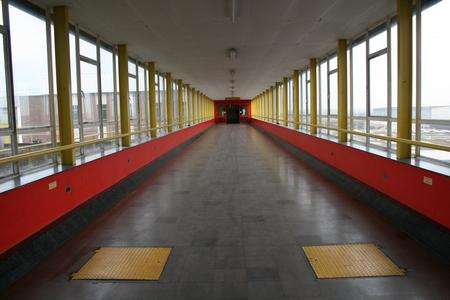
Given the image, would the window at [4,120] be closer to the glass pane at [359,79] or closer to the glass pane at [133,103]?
the glass pane at [133,103]

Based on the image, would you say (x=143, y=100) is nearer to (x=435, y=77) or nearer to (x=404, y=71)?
(x=404, y=71)

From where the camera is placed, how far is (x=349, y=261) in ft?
10.6

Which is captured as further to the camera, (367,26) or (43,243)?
(367,26)

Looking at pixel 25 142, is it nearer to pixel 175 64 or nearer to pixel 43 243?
pixel 43 243

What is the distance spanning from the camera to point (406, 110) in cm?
501

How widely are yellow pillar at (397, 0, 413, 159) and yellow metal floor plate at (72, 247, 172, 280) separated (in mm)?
3513

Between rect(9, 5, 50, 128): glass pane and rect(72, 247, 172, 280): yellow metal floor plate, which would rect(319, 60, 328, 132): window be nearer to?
rect(9, 5, 50, 128): glass pane

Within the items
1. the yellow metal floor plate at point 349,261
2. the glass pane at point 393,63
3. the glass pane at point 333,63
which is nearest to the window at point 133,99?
the glass pane at point 333,63

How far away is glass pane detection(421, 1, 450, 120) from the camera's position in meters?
4.72

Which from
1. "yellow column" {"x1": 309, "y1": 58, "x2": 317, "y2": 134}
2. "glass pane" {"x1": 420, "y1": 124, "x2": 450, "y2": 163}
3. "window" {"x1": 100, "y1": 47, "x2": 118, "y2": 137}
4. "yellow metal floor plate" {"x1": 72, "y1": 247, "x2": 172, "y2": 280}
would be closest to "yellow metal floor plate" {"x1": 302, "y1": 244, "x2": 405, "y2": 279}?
"yellow metal floor plate" {"x1": 72, "y1": 247, "x2": 172, "y2": 280}

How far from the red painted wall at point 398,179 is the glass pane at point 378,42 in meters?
1.98

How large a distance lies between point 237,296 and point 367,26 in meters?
5.94

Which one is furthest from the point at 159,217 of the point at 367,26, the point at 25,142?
the point at 367,26

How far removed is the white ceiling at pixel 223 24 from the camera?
17.3 feet
